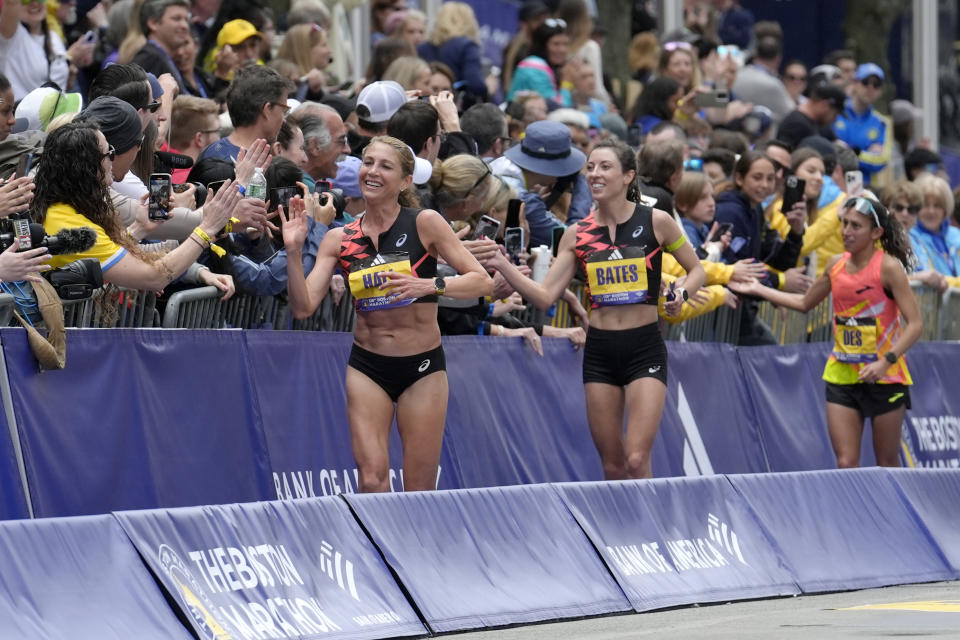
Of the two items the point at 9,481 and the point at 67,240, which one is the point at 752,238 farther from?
the point at 9,481

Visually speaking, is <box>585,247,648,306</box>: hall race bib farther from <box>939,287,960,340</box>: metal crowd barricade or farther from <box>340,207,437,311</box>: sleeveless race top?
<box>939,287,960,340</box>: metal crowd barricade

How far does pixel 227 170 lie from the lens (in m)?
9.27

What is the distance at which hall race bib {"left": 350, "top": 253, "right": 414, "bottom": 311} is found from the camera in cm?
869

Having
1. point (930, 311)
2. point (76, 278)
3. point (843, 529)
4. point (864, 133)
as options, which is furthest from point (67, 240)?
point (864, 133)

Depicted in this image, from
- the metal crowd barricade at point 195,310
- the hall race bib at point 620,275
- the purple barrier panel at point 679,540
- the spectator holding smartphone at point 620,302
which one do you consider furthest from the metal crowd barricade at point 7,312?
the hall race bib at point 620,275

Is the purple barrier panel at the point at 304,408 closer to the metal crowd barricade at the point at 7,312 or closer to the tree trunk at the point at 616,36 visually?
the metal crowd barricade at the point at 7,312

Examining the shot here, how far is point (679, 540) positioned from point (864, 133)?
11.2m

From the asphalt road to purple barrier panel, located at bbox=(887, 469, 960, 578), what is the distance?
1.39m

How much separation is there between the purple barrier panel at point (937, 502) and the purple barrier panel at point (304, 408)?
10.6 feet

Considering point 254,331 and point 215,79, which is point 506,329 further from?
point 215,79

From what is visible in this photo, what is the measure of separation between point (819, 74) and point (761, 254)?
22.8 feet

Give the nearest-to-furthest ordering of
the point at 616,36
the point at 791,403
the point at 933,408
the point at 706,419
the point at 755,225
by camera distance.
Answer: the point at 706,419, the point at 755,225, the point at 791,403, the point at 933,408, the point at 616,36

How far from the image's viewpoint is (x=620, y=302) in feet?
33.3

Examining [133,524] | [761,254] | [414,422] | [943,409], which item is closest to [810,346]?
[761,254]
